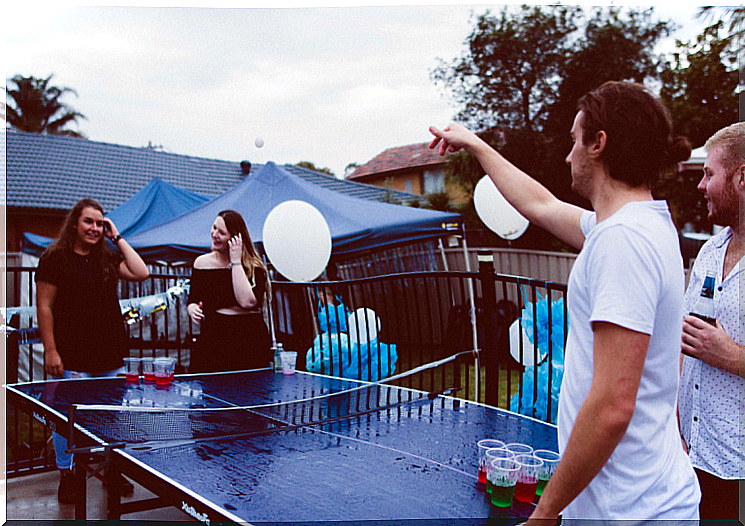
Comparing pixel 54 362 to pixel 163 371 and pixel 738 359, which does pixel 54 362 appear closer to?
pixel 163 371

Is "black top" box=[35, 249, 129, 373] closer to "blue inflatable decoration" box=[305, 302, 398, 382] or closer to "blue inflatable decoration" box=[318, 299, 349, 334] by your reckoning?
"blue inflatable decoration" box=[305, 302, 398, 382]

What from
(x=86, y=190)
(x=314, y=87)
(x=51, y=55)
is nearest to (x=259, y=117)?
(x=314, y=87)

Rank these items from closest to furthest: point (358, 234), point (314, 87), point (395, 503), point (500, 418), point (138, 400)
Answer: point (395, 503) < point (500, 418) < point (138, 400) < point (358, 234) < point (314, 87)

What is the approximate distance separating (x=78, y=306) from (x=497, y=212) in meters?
5.47

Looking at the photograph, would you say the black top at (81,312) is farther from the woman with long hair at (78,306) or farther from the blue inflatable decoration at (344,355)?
the blue inflatable decoration at (344,355)

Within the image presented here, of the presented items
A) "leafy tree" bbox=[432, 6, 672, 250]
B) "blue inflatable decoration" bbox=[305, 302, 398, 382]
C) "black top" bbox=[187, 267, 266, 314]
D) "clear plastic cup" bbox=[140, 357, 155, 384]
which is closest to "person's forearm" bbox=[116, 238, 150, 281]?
"black top" bbox=[187, 267, 266, 314]

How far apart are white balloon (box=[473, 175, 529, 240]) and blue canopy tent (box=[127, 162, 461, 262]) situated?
5.84ft

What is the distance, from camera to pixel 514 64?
54.1ft

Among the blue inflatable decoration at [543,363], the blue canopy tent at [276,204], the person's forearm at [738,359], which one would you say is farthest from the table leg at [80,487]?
the blue canopy tent at [276,204]

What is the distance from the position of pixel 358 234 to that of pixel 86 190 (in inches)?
647

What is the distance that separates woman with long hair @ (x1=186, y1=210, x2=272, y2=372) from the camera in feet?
13.9

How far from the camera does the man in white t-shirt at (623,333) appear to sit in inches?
47.8

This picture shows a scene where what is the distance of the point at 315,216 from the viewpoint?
7.06m

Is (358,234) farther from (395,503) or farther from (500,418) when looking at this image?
(395,503)
